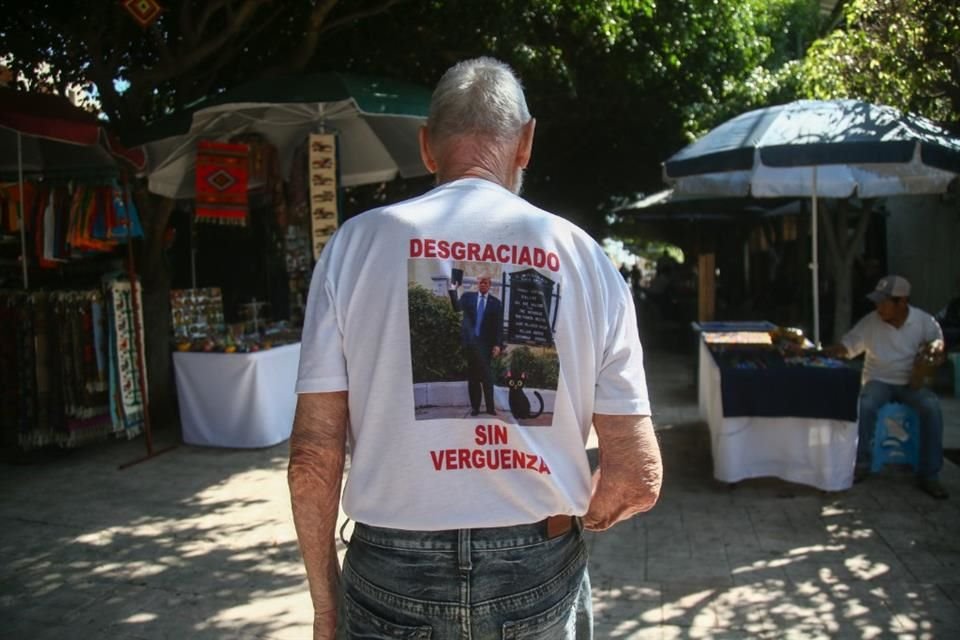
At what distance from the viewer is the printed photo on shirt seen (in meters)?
1.52

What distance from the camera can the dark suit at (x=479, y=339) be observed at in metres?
1.53

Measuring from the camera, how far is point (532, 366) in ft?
5.08

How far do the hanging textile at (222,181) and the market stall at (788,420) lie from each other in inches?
163

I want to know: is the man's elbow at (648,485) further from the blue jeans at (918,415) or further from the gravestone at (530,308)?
the blue jeans at (918,415)

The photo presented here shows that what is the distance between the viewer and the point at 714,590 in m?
3.95

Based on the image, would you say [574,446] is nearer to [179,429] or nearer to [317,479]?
[317,479]

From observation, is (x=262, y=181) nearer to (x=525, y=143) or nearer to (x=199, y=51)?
(x=199, y=51)

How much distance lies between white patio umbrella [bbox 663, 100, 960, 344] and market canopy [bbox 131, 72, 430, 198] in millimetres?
2145

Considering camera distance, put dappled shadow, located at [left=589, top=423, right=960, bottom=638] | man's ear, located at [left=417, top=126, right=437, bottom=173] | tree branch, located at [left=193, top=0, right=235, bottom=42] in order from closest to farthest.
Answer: man's ear, located at [left=417, top=126, right=437, bottom=173] → dappled shadow, located at [left=589, top=423, right=960, bottom=638] → tree branch, located at [left=193, top=0, right=235, bottom=42]

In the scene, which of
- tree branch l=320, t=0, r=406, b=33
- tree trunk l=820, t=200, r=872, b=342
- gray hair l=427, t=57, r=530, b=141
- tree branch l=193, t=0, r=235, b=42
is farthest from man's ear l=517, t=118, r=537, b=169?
tree trunk l=820, t=200, r=872, b=342

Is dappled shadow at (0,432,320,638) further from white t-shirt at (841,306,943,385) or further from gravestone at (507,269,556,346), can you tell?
white t-shirt at (841,306,943,385)

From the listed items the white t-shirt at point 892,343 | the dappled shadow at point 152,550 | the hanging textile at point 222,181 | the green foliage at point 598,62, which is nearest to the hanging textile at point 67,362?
the dappled shadow at point 152,550

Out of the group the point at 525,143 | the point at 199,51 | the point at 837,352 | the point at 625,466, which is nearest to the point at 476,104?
the point at 525,143

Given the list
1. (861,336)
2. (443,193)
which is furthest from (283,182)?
(443,193)
